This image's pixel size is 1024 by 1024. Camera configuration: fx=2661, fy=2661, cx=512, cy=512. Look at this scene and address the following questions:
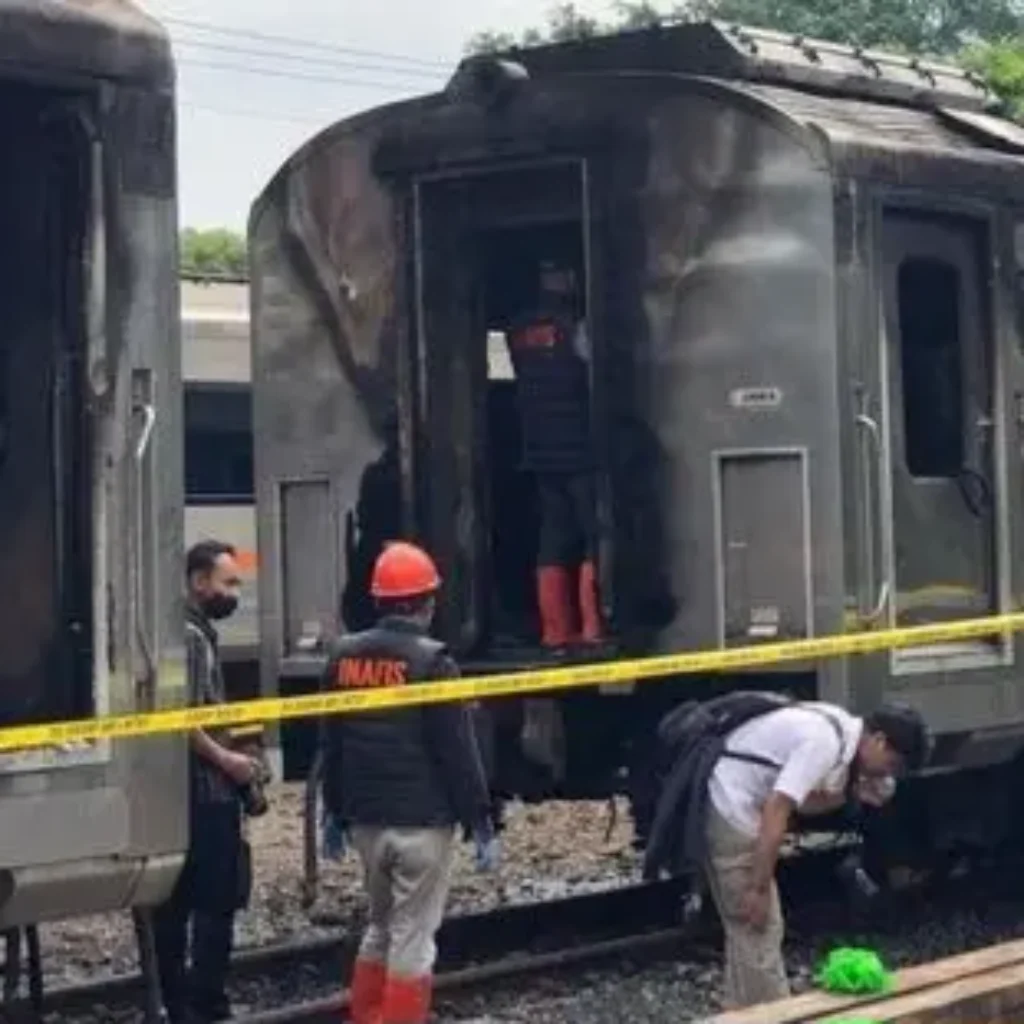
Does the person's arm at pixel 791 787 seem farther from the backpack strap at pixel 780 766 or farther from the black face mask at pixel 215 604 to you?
the black face mask at pixel 215 604

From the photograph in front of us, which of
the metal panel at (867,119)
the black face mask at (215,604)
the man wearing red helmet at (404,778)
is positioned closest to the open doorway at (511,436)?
the metal panel at (867,119)

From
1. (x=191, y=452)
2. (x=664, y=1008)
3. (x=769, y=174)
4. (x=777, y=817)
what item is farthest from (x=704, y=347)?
(x=191, y=452)

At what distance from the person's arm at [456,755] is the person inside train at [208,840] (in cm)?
94

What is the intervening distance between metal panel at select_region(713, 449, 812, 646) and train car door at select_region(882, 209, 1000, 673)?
54 cm

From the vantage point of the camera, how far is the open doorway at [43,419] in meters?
7.28

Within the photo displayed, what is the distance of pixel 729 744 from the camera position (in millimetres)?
7793

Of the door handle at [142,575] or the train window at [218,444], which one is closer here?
the door handle at [142,575]

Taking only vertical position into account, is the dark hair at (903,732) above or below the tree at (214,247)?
below

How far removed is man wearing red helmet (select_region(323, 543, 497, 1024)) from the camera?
8.33 metres

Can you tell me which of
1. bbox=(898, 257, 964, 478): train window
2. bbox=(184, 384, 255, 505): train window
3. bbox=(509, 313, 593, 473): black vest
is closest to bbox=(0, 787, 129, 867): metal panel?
bbox=(509, 313, 593, 473): black vest

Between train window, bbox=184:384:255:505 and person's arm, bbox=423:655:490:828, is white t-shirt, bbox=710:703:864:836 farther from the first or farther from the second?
train window, bbox=184:384:255:505

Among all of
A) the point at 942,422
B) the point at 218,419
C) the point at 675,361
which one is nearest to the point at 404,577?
the point at 675,361

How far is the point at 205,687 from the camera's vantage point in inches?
353

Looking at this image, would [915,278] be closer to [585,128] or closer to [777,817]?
[585,128]
